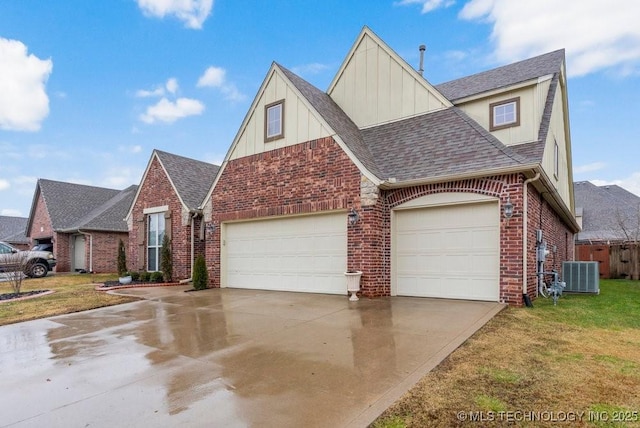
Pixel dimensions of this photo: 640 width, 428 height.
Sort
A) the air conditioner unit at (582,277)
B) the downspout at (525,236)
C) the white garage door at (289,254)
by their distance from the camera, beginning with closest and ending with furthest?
the downspout at (525,236) < the white garage door at (289,254) < the air conditioner unit at (582,277)

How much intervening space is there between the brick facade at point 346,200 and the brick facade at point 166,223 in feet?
7.18

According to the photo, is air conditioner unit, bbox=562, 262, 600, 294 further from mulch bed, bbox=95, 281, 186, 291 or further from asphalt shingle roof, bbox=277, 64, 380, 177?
mulch bed, bbox=95, 281, 186, 291

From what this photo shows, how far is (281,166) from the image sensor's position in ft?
36.0

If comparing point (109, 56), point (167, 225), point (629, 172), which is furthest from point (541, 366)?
point (629, 172)

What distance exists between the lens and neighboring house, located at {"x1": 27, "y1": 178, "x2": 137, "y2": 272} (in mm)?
20672

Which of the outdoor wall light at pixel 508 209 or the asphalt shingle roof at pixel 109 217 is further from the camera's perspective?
the asphalt shingle roof at pixel 109 217

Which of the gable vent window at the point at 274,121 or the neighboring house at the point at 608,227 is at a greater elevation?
the gable vent window at the point at 274,121

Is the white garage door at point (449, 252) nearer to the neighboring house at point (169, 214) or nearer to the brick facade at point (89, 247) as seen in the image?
the neighboring house at point (169, 214)

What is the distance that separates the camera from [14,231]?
108 ft

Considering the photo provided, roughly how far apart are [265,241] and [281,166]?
2.47 meters

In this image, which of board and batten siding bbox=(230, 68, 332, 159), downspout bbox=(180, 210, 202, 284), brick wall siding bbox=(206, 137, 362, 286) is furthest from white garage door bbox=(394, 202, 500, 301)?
downspout bbox=(180, 210, 202, 284)

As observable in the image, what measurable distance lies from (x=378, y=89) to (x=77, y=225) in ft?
63.5

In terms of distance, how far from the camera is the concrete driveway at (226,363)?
3.11 metres

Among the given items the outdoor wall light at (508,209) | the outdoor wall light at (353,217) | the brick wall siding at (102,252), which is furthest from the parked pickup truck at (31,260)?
the outdoor wall light at (508,209)
